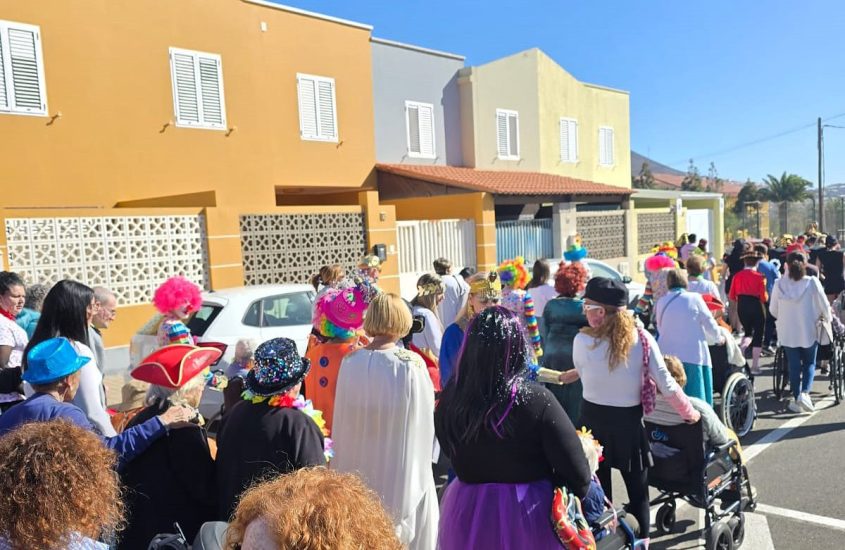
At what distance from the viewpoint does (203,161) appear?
13547 mm

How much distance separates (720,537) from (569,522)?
197 centimetres

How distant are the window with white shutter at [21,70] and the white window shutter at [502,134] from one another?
43.7 ft

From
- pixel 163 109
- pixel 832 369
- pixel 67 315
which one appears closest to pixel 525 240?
pixel 163 109

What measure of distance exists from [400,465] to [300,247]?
9757mm

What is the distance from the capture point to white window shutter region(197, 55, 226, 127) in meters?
13.4

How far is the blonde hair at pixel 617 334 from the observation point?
146 inches

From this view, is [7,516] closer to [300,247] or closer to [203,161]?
[300,247]

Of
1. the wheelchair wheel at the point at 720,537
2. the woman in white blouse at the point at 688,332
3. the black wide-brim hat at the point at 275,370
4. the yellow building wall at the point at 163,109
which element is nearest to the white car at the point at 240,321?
the black wide-brim hat at the point at 275,370

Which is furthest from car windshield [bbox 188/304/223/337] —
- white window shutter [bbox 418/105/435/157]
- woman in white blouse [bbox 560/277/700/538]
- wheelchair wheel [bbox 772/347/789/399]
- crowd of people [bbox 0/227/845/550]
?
white window shutter [bbox 418/105/435/157]

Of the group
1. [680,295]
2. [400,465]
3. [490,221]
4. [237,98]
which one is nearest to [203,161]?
[237,98]

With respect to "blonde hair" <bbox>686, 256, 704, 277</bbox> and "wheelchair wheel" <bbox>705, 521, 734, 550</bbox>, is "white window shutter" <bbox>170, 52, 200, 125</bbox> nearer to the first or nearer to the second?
"blonde hair" <bbox>686, 256, 704, 277</bbox>

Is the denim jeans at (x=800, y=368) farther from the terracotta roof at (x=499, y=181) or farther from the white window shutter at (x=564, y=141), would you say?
the white window shutter at (x=564, y=141)

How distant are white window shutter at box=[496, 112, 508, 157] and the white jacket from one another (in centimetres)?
1442

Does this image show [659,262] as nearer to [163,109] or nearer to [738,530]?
[738,530]
